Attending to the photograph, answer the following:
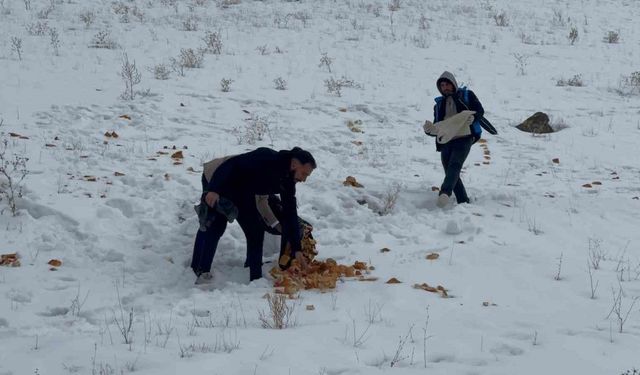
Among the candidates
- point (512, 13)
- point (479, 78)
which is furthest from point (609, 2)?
point (479, 78)

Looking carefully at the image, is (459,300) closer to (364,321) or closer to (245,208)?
(364,321)

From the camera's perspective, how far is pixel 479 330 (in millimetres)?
5062

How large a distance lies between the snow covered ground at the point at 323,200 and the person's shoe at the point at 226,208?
0.62 meters

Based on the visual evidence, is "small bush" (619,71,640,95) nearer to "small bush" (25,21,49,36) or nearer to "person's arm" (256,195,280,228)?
"person's arm" (256,195,280,228)

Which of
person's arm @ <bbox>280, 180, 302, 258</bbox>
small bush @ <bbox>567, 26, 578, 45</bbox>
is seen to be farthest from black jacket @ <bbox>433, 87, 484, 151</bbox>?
small bush @ <bbox>567, 26, 578, 45</bbox>

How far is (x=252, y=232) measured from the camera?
6.39m

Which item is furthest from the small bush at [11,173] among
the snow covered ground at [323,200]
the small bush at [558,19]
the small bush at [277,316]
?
the small bush at [558,19]

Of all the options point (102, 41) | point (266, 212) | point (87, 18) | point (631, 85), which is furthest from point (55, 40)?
point (631, 85)

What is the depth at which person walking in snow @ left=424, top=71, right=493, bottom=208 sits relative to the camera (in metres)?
8.28

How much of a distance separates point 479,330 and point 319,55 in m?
11.3

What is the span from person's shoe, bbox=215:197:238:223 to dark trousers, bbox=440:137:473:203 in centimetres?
309

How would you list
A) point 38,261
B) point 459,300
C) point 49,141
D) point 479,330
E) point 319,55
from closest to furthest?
point 479,330
point 459,300
point 38,261
point 49,141
point 319,55

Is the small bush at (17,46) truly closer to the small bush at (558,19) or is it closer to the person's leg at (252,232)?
the person's leg at (252,232)

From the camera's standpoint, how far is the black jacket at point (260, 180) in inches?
242
